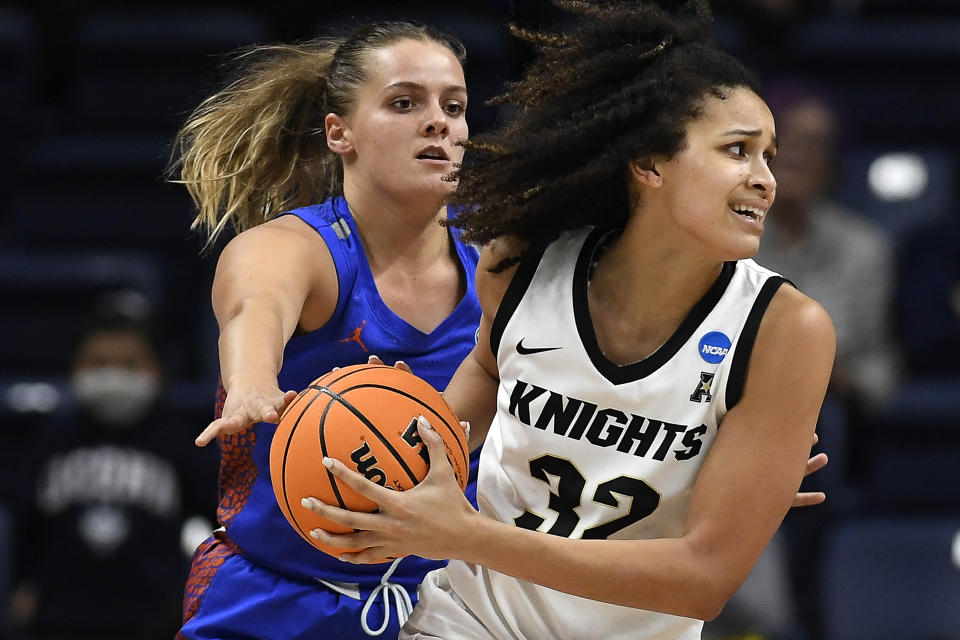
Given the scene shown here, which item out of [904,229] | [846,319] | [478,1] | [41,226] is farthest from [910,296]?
[41,226]

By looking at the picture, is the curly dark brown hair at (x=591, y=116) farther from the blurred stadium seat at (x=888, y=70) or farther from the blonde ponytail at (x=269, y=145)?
the blurred stadium seat at (x=888, y=70)

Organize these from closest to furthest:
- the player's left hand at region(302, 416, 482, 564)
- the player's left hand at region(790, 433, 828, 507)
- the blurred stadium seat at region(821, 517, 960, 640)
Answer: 1. the player's left hand at region(302, 416, 482, 564)
2. the player's left hand at region(790, 433, 828, 507)
3. the blurred stadium seat at region(821, 517, 960, 640)

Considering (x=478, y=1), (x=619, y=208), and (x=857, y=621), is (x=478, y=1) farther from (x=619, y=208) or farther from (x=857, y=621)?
(x=619, y=208)

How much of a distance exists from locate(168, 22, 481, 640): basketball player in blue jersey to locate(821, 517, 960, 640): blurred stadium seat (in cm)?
223

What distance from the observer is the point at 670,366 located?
8.60 feet

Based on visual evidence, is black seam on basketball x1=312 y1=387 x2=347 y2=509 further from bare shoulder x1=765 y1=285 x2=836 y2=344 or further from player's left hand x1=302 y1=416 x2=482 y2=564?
bare shoulder x1=765 y1=285 x2=836 y2=344

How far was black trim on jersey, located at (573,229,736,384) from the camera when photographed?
2635mm

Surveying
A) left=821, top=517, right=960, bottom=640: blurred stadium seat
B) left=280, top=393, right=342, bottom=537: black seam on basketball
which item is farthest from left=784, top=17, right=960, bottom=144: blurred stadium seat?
left=280, top=393, right=342, bottom=537: black seam on basketball

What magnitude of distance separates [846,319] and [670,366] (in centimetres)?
312

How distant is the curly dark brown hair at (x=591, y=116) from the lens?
2609 mm

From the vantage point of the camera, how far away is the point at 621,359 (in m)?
2.70

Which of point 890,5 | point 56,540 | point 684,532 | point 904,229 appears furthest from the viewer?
point 890,5

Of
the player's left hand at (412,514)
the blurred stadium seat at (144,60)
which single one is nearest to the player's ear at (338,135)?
the player's left hand at (412,514)

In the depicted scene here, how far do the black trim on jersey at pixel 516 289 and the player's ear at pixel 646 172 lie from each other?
27 centimetres
